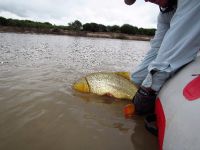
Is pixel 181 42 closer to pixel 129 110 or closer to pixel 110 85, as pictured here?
pixel 129 110

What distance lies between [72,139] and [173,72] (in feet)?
4.27

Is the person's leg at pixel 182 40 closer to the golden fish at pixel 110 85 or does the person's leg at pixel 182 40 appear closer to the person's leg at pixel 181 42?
the person's leg at pixel 181 42

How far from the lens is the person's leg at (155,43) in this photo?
138 inches

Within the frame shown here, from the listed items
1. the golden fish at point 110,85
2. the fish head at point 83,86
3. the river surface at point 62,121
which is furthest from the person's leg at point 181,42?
the fish head at point 83,86

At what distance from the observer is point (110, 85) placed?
407 centimetres

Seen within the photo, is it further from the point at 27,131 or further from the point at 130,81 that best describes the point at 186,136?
the point at 130,81

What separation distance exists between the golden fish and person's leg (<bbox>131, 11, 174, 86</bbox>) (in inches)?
6.4

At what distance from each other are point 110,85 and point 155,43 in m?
0.97

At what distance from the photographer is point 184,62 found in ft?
8.93

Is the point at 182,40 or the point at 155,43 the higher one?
the point at 182,40

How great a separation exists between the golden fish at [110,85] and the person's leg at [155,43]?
162 millimetres

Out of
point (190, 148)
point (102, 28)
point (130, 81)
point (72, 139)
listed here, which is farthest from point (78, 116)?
point (102, 28)

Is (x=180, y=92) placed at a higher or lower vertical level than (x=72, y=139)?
higher

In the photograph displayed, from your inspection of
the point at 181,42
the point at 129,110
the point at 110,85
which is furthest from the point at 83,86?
the point at 181,42
